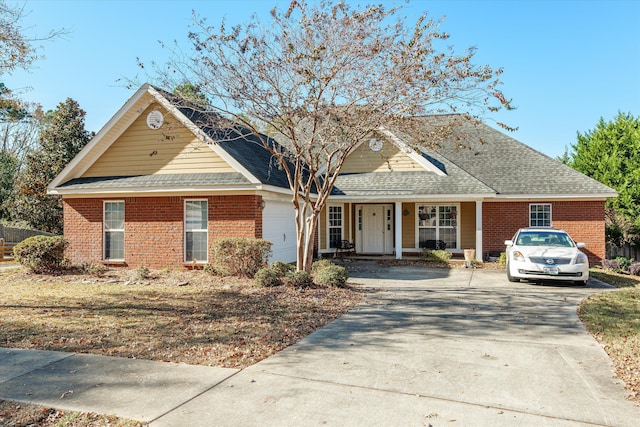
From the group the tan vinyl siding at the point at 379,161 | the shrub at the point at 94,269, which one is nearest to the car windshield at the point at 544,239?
the tan vinyl siding at the point at 379,161

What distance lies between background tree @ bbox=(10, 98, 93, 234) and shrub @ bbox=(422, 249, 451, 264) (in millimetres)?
20408

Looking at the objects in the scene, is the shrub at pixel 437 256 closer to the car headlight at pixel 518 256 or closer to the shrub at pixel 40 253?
the car headlight at pixel 518 256

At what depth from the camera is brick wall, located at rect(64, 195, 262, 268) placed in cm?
1362

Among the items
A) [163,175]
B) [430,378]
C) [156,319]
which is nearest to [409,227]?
[163,175]

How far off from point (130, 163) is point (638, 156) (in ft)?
68.6

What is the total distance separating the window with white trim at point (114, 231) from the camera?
15023 millimetres

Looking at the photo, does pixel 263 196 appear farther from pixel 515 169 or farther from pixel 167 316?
pixel 515 169

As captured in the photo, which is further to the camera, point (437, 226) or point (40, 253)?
point (437, 226)

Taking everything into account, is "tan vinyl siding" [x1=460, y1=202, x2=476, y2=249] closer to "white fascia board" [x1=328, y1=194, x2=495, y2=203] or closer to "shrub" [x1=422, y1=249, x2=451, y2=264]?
"white fascia board" [x1=328, y1=194, x2=495, y2=203]

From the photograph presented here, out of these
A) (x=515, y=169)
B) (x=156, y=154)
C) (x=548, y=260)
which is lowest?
(x=548, y=260)

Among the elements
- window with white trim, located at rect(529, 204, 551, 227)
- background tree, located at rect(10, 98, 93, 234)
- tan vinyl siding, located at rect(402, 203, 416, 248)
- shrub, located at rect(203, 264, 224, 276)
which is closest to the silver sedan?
window with white trim, located at rect(529, 204, 551, 227)

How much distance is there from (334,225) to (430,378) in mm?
14572

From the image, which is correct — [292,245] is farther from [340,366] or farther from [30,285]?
[340,366]

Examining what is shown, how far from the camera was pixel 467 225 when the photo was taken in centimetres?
1886
